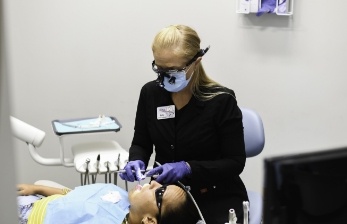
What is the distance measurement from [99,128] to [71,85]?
56 centimetres

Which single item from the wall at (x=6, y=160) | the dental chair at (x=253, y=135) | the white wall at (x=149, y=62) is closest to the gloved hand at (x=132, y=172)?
the dental chair at (x=253, y=135)

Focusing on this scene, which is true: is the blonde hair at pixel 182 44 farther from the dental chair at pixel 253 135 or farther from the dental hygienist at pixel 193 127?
the dental chair at pixel 253 135

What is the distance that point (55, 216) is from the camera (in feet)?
5.74

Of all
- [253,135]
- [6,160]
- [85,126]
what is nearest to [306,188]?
[6,160]

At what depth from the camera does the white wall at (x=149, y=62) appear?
2723 millimetres

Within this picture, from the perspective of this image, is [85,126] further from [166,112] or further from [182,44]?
[182,44]

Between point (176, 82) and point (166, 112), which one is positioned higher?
Answer: point (176, 82)

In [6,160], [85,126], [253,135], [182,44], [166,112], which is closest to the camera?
[6,160]

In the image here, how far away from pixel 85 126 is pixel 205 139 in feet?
2.70

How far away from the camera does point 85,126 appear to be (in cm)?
242

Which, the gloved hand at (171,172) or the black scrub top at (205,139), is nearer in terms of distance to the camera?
the gloved hand at (171,172)

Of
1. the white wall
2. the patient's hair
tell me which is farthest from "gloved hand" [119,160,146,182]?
the white wall

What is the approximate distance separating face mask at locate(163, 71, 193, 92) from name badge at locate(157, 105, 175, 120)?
0.09 meters

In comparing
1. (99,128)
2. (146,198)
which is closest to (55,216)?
(146,198)
